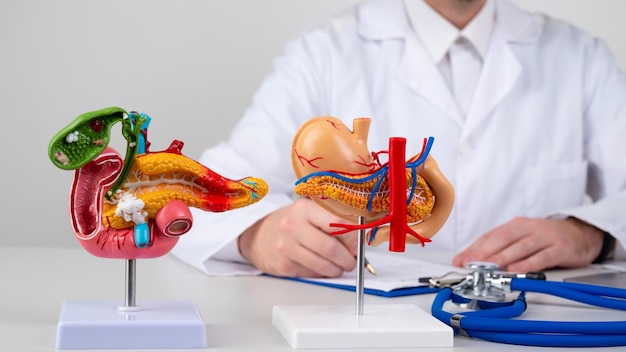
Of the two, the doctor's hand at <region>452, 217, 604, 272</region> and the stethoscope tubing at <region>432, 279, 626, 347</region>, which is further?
the doctor's hand at <region>452, 217, 604, 272</region>

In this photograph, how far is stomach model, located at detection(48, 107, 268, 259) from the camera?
63cm

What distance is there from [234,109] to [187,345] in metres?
1.31

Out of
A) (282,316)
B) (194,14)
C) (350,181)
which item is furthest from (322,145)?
(194,14)

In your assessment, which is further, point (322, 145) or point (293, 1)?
point (293, 1)

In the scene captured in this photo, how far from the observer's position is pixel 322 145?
663 millimetres

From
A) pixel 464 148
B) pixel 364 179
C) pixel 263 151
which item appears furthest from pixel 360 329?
pixel 464 148

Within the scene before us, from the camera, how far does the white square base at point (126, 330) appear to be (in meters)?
0.61

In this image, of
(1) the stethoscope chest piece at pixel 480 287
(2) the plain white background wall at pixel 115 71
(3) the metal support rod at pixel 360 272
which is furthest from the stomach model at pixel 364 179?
(2) the plain white background wall at pixel 115 71

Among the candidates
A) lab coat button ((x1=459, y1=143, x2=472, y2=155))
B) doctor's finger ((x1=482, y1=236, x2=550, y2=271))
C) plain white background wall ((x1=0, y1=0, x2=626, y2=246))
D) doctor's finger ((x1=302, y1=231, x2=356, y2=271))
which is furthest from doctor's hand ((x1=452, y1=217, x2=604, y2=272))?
plain white background wall ((x1=0, y1=0, x2=626, y2=246))

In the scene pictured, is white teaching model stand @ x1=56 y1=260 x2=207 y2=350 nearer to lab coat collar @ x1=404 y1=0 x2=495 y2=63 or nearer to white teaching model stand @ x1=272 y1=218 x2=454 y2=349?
white teaching model stand @ x1=272 y1=218 x2=454 y2=349

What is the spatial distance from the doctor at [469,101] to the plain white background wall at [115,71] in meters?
0.36

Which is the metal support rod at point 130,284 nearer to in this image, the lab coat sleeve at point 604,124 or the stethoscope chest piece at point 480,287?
the stethoscope chest piece at point 480,287

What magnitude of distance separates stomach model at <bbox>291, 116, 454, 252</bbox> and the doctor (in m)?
0.65

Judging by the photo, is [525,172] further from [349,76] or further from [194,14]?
[194,14]
